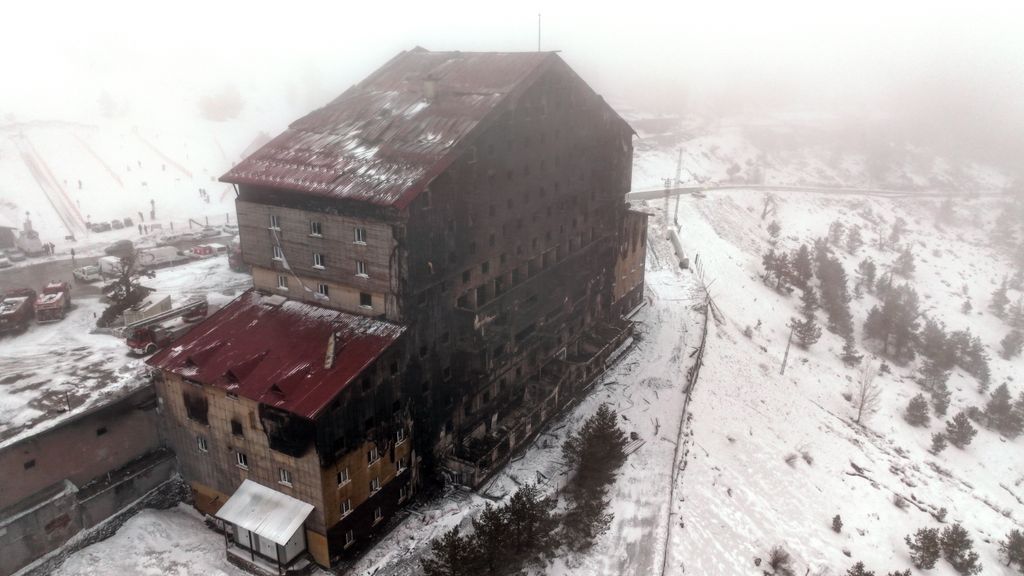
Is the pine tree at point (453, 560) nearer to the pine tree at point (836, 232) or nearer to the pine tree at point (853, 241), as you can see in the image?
the pine tree at point (836, 232)

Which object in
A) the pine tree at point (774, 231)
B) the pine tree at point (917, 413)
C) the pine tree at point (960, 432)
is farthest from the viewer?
the pine tree at point (774, 231)

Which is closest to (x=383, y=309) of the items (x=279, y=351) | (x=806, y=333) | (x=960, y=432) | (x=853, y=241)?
(x=279, y=351)

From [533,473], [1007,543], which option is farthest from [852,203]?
[533,473]

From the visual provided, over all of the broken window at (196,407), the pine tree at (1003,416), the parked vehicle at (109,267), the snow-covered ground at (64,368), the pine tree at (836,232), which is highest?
the parked vehicle at (109,267)

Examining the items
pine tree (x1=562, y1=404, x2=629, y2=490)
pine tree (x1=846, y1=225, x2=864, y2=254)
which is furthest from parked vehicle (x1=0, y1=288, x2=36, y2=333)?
pine tree (x1=846, y1=225, x2=864, y2=254)

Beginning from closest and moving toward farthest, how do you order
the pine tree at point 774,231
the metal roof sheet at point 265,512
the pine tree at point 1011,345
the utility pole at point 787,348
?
the metal roof sheet at point 265,512 → the utility pole at point 787,348 → the pine tree at point 1011,345 → the pine tree at point 774,231

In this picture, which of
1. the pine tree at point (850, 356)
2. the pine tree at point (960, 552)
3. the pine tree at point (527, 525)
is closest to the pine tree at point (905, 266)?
the pine tree at point (850, 356)
